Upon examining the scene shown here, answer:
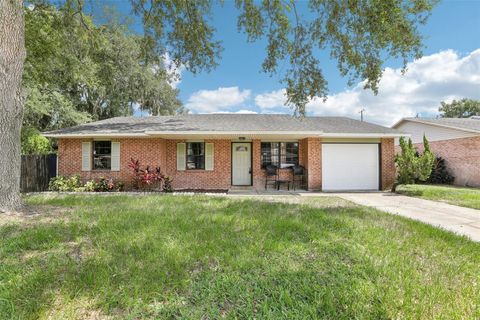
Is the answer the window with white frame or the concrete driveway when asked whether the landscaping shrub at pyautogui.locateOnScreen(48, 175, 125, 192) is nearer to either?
the window with white frame

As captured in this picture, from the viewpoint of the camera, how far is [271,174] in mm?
12656

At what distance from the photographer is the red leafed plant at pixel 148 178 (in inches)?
441

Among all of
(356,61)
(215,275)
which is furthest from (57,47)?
(215,275)

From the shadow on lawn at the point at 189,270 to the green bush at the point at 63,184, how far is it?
771 cm

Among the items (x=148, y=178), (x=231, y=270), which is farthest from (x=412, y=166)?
(x=231, y=270)

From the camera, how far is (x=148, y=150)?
11.9 m

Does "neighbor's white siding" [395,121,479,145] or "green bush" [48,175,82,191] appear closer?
"green bush" [48,175,82,191]

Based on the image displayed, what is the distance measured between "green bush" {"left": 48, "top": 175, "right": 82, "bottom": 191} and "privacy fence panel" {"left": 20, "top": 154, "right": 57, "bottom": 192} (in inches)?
21.8

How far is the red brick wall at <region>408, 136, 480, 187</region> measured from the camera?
42.2 ft

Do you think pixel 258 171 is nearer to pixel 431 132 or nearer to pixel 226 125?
pixel 226 125

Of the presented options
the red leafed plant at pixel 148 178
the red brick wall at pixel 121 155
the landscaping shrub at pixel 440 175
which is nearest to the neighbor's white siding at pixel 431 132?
the landscaping shrub at pixel 440 175

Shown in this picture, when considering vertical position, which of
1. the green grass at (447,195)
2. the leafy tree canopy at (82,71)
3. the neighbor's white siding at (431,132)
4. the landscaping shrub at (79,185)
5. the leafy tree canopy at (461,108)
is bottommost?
the green grass at (447,195)

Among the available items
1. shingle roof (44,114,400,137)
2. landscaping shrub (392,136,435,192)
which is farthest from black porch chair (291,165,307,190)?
landscaping shrub (392,136,435,192)

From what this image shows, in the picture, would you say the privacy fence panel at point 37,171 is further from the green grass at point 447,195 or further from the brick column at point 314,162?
the green grass at point 447,195
